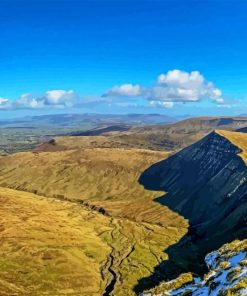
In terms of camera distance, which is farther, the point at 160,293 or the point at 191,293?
the point at 160,293

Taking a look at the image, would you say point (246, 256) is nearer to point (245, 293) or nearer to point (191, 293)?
point (191, 293)

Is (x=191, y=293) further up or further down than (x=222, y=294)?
further down

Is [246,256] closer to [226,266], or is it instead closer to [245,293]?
[226,266]

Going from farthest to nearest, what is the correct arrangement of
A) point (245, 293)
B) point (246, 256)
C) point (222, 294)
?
point (246, 256), point (222, 294), point (245, 293)

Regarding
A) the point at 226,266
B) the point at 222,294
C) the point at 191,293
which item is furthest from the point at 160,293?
the point at 222,294


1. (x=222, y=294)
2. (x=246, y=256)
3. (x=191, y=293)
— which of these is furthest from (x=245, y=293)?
(x=246, y=256)

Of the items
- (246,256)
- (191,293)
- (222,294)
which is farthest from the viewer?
(246,256)
